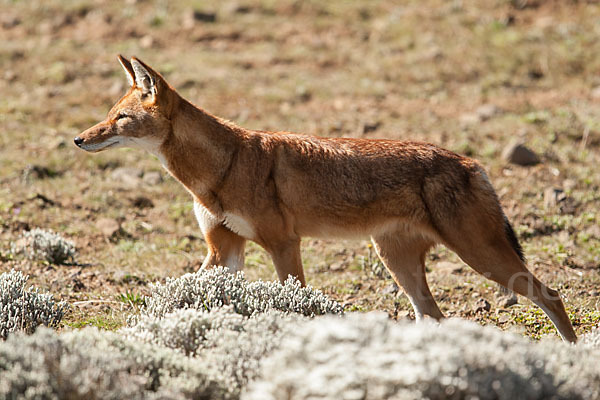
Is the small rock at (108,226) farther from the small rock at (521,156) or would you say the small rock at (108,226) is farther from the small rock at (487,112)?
the small rock at (487,112)

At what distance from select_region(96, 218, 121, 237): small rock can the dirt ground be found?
25 mm

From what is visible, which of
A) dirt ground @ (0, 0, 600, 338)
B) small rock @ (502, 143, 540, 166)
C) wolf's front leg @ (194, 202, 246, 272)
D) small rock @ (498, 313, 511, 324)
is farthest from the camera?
small rock @ (502, 143, 540, 166)

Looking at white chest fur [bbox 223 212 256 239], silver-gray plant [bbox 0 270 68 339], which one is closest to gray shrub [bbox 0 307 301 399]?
silver-gray plant [bbox 0 270 68 339]

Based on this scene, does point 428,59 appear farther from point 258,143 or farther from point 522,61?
point 258,143

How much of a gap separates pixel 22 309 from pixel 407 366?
10.6ft

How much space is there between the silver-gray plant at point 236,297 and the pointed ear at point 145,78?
1.78 metres

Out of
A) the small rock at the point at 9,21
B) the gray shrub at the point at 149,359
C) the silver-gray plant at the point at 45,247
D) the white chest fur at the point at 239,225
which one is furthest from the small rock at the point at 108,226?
the small rock at the point at 9,21

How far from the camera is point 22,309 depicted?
5.46 m

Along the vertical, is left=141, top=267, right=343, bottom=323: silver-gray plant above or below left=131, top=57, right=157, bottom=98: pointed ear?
below

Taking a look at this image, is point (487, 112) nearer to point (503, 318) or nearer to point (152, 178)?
point (152, 178)

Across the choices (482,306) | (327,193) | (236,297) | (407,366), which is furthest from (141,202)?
(407,366)

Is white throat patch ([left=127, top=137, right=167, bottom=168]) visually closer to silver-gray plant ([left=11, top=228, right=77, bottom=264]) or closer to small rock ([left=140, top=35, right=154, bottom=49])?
silver-gray plant ([left=11, top=228, right=77, bottom=264])

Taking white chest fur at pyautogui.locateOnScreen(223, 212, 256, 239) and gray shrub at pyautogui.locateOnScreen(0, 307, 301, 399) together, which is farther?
white chest fur at pyautogui.locateOnScreen(223, 212, 256, 239)

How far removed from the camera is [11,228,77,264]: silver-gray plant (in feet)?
25.4
